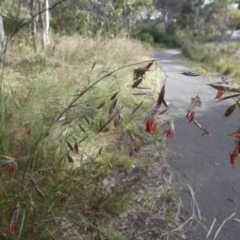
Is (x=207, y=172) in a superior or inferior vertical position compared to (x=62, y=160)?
inferior

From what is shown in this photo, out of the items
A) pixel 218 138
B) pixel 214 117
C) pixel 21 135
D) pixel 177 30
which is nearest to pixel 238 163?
pixel 218 138

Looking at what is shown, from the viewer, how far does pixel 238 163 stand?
105 inches

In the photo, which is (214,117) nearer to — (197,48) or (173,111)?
(173,111)

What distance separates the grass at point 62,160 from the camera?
128 centimetres

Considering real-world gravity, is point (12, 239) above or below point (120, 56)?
below

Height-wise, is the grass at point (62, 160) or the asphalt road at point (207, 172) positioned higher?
the grass at point (62, 160)

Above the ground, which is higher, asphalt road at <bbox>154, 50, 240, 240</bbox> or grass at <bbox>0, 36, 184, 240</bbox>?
grass at <bbox>0, 36, 184, 240</bbox>

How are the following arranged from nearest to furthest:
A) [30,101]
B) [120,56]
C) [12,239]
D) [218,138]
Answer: [12,239], [30,101], [218,138], [120,56]

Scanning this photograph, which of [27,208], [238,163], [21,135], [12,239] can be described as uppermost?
[21,135]

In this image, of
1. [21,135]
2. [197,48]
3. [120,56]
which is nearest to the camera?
[21,135]

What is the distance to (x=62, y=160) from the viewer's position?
5.88 ft

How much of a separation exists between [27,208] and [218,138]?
8.50 ft

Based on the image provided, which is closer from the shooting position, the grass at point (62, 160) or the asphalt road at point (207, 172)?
the grass at point (62, 160)

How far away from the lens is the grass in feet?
4.21
